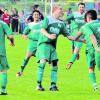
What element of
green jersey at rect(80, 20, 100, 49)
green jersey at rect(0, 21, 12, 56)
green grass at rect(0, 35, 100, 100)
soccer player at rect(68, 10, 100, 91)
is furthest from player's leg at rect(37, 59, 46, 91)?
green jersey at rect(80, 20, 100, 49)

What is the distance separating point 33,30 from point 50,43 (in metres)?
3.13

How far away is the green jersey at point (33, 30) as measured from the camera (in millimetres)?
17422

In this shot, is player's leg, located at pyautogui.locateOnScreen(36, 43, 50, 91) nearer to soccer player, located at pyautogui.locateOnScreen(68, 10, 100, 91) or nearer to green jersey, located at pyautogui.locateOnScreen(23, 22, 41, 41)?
soccer player, located at pyautogui.locateOnScreen(68, 10, 100, 91)

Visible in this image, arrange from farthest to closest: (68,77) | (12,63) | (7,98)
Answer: (12,63)
(68,77)
(7,98)

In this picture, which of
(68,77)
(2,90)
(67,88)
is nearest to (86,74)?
(68,77)

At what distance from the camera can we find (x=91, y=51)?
14.2 meters

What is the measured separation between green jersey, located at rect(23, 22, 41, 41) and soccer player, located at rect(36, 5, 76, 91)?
2.81 m

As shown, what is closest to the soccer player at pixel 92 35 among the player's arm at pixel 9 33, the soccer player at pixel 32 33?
the player's arm at pixel 9 33

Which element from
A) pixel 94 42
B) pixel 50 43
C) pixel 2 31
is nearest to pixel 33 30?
pixel 50 43

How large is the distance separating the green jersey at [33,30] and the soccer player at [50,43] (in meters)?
2.81

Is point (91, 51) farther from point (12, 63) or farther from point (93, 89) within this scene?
point (12, 63)

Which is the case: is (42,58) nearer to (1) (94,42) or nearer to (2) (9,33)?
(2) (9,33)

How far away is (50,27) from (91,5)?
108ft

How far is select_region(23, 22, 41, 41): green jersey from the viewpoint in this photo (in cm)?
1742
